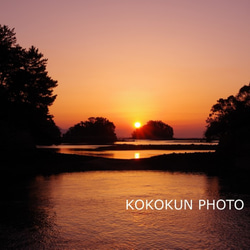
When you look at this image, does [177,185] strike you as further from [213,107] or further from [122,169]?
[213,107]

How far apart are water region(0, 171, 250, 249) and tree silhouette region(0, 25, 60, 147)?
22.2 metres

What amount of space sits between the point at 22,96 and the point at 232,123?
28.1 meters

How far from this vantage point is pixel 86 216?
1361 centimetres

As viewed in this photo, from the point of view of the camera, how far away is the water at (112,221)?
10.1 m

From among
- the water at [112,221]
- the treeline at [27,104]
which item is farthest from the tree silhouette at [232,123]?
the water at [112,221]

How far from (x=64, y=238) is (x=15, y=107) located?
34.7 meters

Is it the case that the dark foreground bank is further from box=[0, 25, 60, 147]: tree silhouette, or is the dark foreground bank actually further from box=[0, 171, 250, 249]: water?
box=[0, 171, 250, 249]: water

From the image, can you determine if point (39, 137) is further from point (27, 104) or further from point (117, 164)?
point (117, 164)

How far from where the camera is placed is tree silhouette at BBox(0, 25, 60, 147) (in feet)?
134

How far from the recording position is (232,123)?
168 ft

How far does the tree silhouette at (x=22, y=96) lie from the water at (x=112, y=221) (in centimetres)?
2216

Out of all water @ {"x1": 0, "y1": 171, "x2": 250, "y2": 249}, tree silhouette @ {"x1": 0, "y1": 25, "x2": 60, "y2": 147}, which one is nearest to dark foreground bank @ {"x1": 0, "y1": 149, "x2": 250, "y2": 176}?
tree silhouette @ {"x1": 0, "y1": 25, "x2": 60, "y2": 147}

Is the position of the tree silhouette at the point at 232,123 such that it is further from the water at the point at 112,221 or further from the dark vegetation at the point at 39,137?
the water at the point at 112,221

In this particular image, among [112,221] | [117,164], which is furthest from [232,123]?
[112,221]
